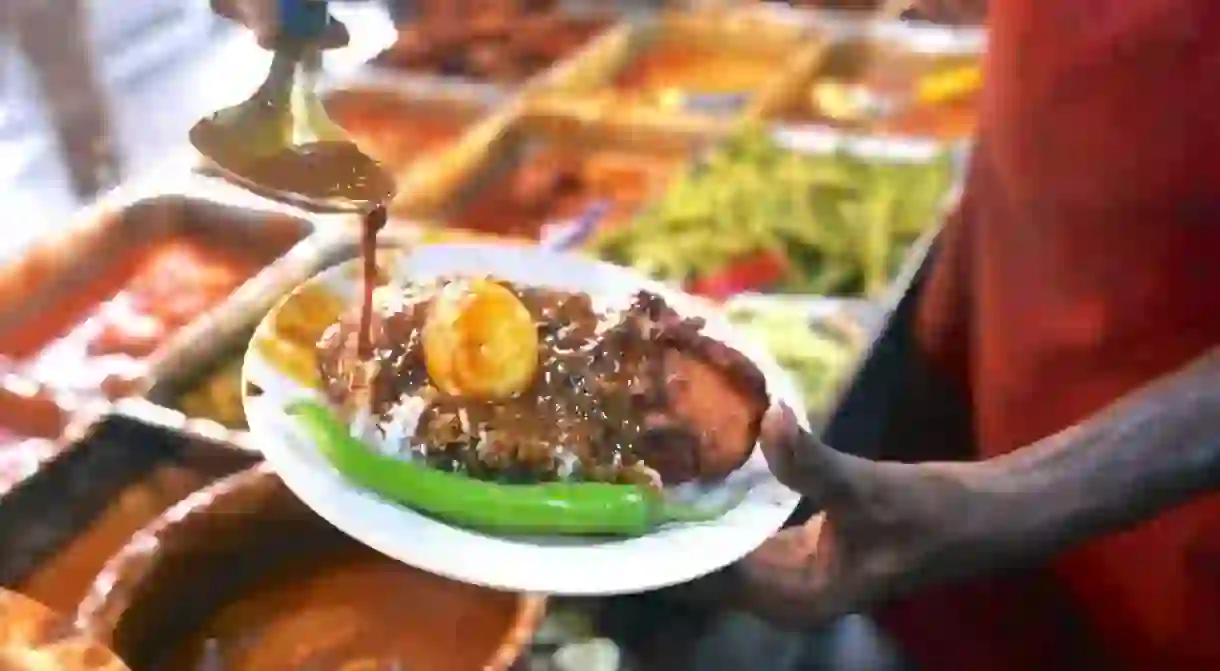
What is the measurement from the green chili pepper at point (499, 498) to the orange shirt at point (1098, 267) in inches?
20.5

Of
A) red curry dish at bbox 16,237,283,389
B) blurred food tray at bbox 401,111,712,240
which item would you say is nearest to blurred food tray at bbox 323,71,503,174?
blurred food tray at bbox 401,111,712,240

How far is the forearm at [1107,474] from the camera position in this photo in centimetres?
116

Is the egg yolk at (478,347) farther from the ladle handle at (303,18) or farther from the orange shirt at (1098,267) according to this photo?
the orange shirt at (1098,267)

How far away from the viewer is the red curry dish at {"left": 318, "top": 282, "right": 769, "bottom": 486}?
4.22 feet

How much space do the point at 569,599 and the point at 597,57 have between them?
2214 mm

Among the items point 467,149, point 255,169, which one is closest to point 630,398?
point 255,169

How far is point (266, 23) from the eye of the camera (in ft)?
3.47

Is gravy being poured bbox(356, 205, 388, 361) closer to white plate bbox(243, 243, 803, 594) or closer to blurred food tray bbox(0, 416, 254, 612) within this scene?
white plate bbox(243, 243, 803, 594)

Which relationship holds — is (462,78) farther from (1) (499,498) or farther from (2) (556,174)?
(1) (499,498)

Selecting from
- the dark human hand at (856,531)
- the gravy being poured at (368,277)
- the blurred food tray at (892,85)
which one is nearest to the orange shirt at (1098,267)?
the dark human hand at (856,531)

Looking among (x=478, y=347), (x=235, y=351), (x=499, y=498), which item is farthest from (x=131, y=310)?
(x=499, y=498)

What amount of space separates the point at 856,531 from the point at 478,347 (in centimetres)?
44

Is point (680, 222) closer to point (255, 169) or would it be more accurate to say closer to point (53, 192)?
point (53, 192)

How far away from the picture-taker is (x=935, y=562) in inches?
45.6
